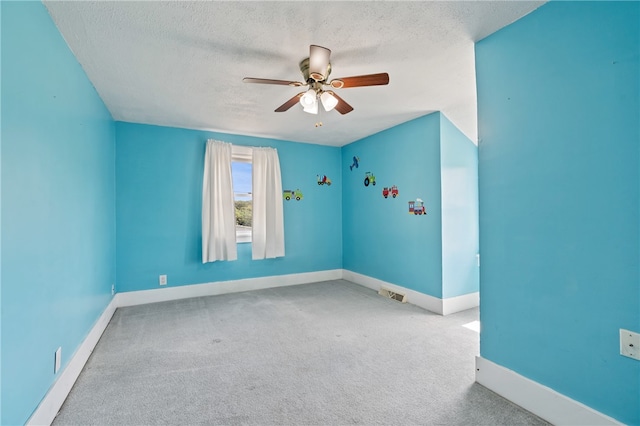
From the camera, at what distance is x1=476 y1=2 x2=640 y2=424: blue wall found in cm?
138

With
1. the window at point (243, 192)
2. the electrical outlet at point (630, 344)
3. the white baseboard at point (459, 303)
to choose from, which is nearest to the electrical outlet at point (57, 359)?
the window at point (243, 192)

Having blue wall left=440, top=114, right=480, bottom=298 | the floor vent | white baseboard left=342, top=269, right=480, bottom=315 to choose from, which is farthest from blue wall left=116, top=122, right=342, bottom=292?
blue wall left=440, top=114, right=480, bottom=298

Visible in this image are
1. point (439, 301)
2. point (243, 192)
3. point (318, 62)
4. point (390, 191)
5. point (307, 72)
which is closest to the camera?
point (318, 62)

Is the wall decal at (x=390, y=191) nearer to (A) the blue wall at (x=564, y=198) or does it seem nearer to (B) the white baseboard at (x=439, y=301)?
(B) the white baseboard at (x=439, y=301)

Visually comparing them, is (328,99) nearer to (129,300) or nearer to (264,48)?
(264,48)

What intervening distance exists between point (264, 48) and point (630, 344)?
2664 mm

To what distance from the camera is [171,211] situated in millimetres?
3934

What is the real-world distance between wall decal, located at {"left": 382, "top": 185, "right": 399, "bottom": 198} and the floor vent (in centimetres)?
131

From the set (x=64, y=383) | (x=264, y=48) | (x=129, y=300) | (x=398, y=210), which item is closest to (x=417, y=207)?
(x=398, y=210)

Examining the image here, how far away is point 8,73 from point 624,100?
2865mm

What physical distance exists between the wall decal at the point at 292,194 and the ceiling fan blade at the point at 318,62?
2.75 metres

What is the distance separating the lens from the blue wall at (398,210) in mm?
3426

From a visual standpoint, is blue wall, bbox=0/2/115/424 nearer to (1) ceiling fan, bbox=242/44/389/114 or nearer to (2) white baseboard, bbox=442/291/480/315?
(1) ceiling fan, bbox=242/44/389/114

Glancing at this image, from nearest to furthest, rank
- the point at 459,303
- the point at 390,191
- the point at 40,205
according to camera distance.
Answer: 1. the point at 40,205
2. the point at 459,303
3. the point at 390,191
